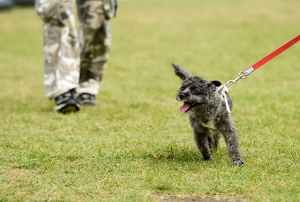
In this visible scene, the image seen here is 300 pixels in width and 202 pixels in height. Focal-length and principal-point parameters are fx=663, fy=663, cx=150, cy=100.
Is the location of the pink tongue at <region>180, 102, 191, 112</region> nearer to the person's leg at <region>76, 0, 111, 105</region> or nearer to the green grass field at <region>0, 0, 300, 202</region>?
the green grass field at <region>0, 0, 300, 202</region>

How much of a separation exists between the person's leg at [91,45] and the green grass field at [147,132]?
1.17 ft

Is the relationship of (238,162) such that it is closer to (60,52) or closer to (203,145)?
(203,145)

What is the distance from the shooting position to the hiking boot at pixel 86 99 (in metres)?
9.02

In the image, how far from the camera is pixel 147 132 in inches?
286

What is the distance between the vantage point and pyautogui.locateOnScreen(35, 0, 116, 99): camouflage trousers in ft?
27.0

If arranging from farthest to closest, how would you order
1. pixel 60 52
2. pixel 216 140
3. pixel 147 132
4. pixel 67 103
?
pixel 60 52 → pixel 67 103 → pixel 147 132 → pixel 216 140

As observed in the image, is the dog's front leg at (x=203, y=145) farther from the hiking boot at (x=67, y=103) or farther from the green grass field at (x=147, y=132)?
the hiking boot at (x=67, y=103)

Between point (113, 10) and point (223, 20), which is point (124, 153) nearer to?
point (113, 10)

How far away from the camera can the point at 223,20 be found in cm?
2034

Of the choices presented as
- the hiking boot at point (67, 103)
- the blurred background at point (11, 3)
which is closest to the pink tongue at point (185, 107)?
the hiking boot at point (67, 103)

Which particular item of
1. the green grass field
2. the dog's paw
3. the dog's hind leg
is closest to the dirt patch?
the green grass field

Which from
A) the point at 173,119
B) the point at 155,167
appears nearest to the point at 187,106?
the point at 155,167

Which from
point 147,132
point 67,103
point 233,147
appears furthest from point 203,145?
point 67,103

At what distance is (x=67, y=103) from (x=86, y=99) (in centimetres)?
81
